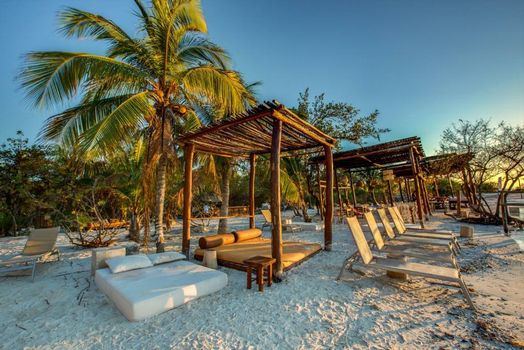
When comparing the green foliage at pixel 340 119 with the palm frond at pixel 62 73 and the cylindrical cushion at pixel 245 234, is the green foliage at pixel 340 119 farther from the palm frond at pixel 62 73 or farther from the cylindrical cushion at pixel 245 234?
the palm frond at pixel 62 73

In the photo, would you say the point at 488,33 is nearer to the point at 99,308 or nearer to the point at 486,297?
the point at 486,297

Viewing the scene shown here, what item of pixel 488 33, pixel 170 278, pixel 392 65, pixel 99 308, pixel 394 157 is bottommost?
pixel 99 308

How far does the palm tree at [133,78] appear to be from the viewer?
5.23 meters

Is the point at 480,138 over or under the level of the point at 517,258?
over

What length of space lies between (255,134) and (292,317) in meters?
4.08

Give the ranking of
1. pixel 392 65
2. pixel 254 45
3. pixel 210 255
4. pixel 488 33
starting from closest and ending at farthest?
1. pixel 210 255
2. pixel 488 33
3. pixel 254 45
4. pixel 392 65

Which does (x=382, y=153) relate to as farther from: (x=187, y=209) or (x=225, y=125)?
(x=187, y=209)

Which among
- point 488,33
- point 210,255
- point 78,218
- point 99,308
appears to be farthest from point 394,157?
point 78,218

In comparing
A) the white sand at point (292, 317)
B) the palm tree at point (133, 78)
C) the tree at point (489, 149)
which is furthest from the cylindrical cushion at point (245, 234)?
the tree at point (489, 149)

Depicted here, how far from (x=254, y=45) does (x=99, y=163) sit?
8999 millimetres

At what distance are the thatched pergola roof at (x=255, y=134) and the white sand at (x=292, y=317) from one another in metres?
3.22

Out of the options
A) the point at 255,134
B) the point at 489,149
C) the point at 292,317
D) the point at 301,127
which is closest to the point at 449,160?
the point at 489,149

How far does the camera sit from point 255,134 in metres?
5.73

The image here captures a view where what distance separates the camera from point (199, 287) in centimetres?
353
